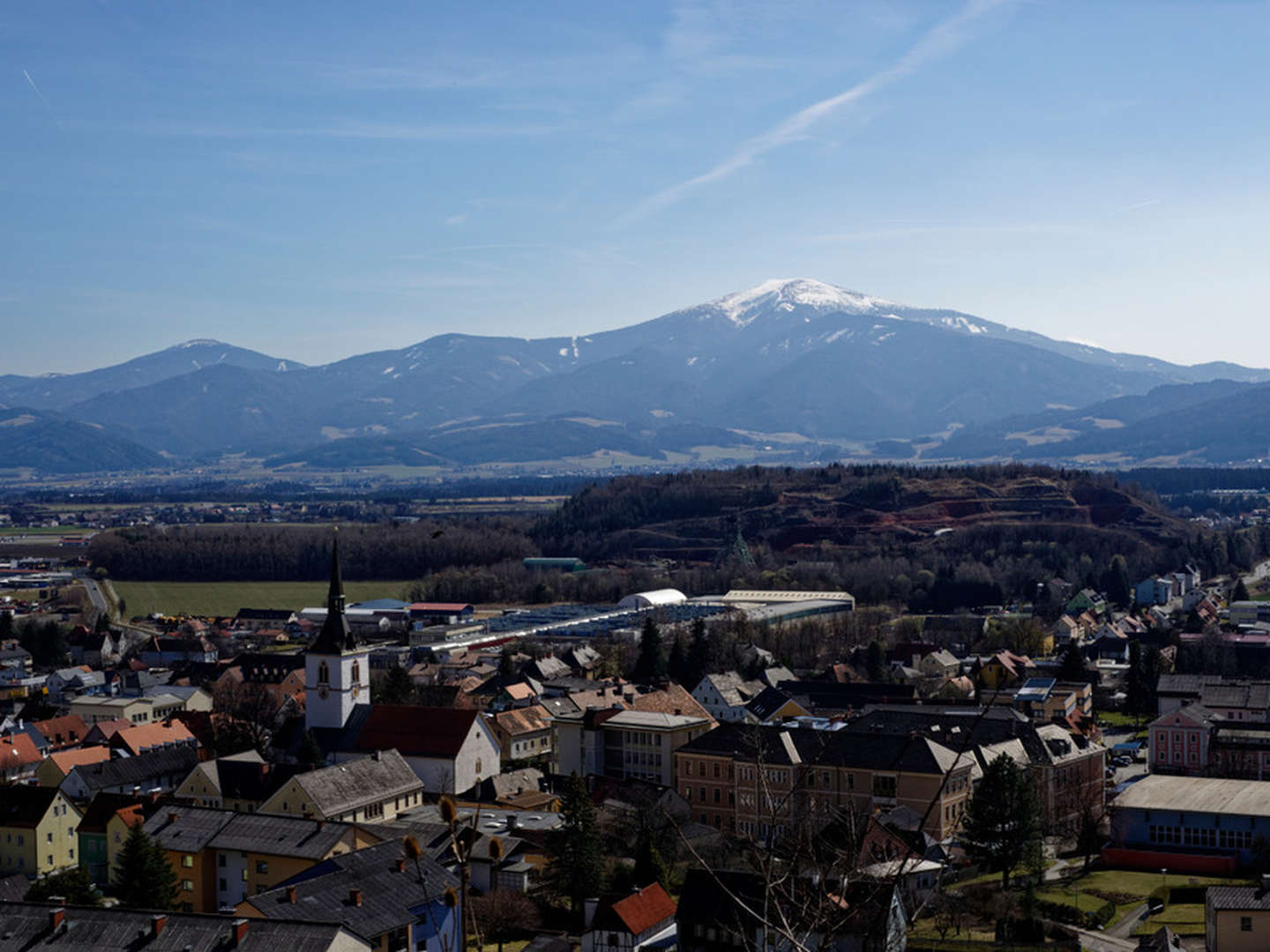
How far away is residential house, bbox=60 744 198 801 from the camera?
35375mm

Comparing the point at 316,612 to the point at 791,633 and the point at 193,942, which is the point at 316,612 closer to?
the point at 791,633

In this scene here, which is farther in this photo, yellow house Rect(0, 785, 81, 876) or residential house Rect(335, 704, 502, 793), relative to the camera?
residential house Rect(335, 704, 502, 793)

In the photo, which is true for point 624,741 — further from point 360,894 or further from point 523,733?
point 360,894

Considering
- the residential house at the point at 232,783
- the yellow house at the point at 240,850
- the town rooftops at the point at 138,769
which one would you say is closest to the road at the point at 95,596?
the town rooftops at the point at 138,769

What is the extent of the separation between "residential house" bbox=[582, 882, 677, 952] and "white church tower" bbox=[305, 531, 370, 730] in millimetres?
14953

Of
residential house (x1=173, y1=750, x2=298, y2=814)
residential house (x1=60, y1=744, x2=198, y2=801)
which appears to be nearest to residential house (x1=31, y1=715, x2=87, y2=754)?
residential house (x1=60, y1=744, x2=198, y2=801)

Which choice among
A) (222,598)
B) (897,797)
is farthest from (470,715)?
(222,598)

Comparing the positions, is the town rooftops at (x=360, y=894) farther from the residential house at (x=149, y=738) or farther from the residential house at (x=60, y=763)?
the residential house at (x=149, y=738)

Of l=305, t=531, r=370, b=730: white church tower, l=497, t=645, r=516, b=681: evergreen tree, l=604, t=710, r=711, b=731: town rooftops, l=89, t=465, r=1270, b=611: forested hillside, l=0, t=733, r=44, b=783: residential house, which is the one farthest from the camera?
l=89, t=465, r=1270, b=611: forested hillside

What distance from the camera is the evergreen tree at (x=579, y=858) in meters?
25.3

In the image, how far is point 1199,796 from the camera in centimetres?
2975

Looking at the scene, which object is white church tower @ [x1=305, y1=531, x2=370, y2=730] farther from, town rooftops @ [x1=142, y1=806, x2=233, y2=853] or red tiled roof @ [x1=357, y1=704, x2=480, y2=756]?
town rooftops @ [x1=142, y1=806, x2=233, y2=853]

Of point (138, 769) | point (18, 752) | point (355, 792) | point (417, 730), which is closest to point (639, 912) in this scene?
point (355, 792)

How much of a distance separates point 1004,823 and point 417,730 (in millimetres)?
14791
